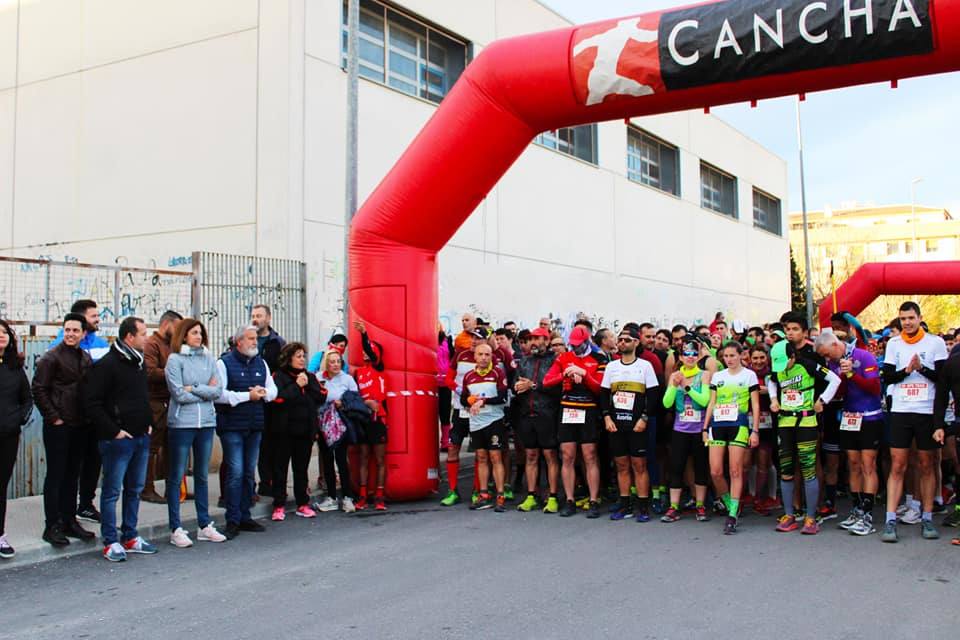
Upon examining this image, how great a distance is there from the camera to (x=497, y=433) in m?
9.05

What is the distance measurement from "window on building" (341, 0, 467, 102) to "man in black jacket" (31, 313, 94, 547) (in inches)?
347

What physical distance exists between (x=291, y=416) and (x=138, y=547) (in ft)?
6.49

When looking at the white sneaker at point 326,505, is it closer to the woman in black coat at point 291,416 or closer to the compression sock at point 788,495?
the woman in black coat at point 291,416

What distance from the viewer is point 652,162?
25781 millimetres

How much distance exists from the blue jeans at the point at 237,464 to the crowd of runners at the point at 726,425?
2277 mm

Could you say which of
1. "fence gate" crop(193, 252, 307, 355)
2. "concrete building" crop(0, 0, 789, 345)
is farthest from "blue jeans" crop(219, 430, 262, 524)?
"fence gate" crop(193, 252, 307, 355)

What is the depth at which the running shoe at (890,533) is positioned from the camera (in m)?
7.18

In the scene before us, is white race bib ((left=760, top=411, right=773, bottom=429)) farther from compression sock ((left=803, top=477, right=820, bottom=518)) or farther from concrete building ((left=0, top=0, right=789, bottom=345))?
concrete building ((left=0, top=0, right=789, bottom=345))

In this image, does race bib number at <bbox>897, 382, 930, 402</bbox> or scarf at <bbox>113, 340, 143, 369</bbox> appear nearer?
scarf at <bbox>113, 340, 143, 369</bbox>

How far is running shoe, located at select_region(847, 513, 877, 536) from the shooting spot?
7500 mm

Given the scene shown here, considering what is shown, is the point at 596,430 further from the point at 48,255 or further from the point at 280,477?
the point at 48,255

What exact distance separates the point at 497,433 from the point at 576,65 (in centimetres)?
387

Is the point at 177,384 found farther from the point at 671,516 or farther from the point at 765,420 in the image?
the point at 765,420

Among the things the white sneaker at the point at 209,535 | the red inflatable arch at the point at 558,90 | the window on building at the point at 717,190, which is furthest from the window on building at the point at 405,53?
the window on building at the point at 717,190
